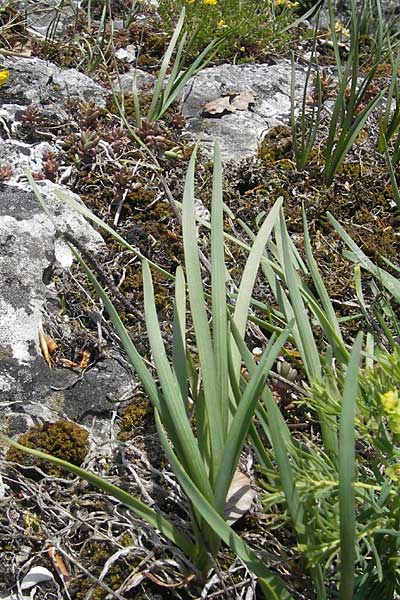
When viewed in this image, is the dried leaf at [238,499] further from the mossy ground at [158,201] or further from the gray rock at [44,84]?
the gray rock at [44,84]

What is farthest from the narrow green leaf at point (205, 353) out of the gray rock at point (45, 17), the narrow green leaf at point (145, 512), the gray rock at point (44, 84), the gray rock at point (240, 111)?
the gray rock at point (45, 17)

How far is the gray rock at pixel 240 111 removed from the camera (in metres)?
2.77

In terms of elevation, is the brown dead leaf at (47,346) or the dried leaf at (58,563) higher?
the brown dead leaf at (47,346)

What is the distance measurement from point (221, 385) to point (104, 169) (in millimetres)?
1342

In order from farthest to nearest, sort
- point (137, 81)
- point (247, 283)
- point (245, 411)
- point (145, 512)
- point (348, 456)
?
1. point (137, 81)
2. point (247, 283)
3. point (145, 512)
4. point (245, 411)
5. point (348, 456)

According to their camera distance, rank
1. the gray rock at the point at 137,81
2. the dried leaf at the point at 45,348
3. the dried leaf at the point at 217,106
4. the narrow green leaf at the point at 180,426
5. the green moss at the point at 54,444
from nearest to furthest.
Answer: the narrow green leaf at the point at 180,426 → the green moss at the point at 54,444 → the dried leaf at the point at 45,348 → the dried leaf at the point at 217,106 → the gray rock at the point at 137,81

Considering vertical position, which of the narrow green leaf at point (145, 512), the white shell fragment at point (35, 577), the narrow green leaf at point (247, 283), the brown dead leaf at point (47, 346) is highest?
the narrow green leaf at point (247, 283)

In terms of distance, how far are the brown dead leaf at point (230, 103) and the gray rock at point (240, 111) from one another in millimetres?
21

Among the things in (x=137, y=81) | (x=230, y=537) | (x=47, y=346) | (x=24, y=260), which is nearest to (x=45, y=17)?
(x=137, y=81)

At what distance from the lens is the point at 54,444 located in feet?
5.17

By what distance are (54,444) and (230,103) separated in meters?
1.90

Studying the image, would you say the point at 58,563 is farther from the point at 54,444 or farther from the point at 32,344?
the point at 32,344

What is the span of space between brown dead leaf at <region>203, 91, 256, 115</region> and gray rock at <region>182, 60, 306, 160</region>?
0.02m

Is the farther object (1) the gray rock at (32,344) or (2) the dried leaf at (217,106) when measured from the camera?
(2) the dried leaf at (217,106)
